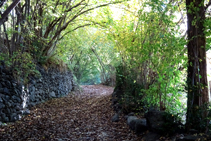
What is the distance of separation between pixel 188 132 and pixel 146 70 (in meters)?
2.53

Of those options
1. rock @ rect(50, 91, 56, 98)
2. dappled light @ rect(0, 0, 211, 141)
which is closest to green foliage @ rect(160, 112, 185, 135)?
dappled light @ rect(0, 0, 211, 141)

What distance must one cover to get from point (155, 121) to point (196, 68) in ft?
4.48

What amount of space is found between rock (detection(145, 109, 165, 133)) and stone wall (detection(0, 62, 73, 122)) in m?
4.19

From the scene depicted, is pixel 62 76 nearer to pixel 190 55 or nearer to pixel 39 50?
pixel 39 50

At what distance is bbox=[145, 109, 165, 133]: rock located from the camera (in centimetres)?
343

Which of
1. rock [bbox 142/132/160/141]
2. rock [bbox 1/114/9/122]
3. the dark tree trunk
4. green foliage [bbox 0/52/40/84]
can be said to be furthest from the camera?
green foliage [bbox 0/52/40/84]

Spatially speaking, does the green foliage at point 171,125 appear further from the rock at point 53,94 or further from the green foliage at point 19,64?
the rock at point 53,94

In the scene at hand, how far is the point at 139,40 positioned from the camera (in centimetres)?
538

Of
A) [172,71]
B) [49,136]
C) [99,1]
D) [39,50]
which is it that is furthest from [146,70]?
[39,50]

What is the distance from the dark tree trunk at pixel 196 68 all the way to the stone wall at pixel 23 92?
199 inches

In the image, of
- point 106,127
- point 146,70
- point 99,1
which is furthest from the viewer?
point 99,1

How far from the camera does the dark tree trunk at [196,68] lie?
9.89ft

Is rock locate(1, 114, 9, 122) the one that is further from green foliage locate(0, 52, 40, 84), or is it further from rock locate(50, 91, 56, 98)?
rock locate(50, 91, 56, 98)

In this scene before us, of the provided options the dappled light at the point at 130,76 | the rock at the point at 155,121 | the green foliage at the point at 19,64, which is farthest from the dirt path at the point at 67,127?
the green foliage at the point at 19,64
